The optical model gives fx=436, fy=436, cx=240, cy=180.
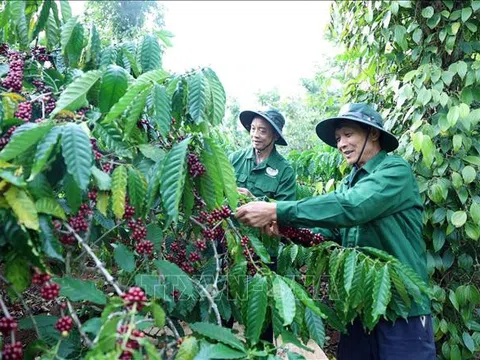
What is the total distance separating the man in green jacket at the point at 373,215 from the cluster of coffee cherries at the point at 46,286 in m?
0.72

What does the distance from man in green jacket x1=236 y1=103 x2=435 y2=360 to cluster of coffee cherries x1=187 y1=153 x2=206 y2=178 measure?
1.09 ft

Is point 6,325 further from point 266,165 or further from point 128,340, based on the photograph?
point 266,165

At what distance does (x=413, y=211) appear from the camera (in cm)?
171

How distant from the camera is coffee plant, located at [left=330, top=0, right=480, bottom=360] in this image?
2.17 m

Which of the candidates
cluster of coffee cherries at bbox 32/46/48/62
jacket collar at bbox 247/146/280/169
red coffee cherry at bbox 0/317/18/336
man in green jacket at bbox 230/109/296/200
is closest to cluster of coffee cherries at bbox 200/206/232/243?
red coffee cherry at bbox 0/317/18/336

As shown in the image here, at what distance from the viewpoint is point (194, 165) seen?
4.00 feet

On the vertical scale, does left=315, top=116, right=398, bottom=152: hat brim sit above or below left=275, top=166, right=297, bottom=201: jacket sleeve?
above

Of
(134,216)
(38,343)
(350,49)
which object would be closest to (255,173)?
(350,49)

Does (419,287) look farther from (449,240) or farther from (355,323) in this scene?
(449,240)

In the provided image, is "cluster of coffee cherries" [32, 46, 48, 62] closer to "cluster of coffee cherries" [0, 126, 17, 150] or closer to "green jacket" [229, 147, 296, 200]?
"cluster of coffee cherries" [0, 126, 17, 150]

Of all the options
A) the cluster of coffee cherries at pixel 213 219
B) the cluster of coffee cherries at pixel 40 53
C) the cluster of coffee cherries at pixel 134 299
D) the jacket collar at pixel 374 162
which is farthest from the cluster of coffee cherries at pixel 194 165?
the jacket collar at pixel 374 162

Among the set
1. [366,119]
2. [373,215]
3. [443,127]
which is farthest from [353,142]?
[443,127]

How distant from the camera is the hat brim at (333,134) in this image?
1.76 meters

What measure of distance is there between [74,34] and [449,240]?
2.03m
